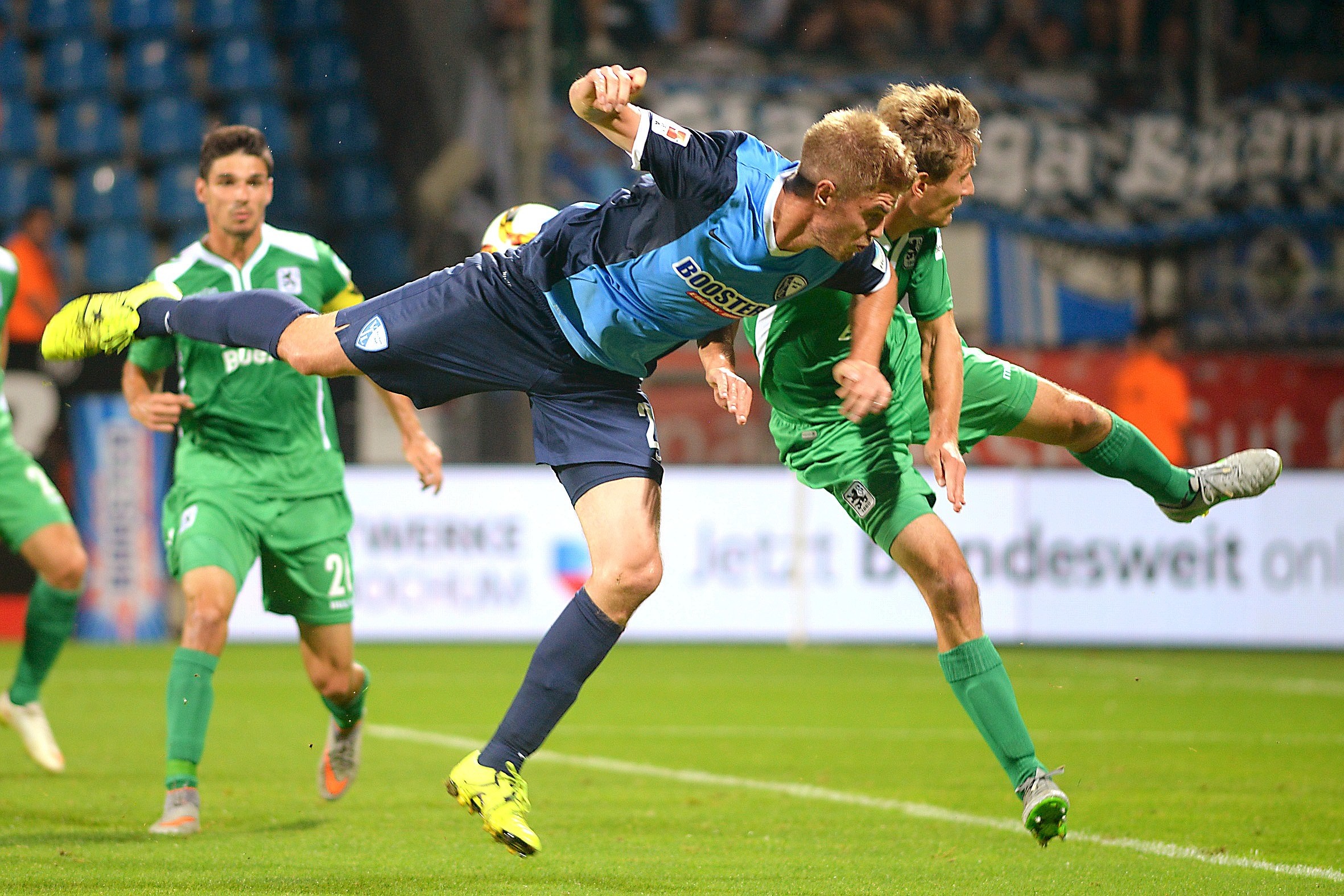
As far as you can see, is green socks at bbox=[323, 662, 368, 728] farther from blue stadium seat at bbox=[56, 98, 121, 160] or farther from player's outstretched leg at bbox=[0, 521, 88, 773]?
blue stadium seat at bbox=[56, 98, 121, 160]

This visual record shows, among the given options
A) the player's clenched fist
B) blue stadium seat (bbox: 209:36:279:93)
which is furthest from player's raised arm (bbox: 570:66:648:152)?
blue stadium seat (bbox: 209:36:279:93)

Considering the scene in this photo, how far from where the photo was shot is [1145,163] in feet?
50.8

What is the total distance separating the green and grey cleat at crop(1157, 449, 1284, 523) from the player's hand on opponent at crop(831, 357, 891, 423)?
5.40ft

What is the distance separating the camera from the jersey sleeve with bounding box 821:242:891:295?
4645 millimetres

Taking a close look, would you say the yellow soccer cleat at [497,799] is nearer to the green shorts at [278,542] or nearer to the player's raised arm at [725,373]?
the player's raised arm at [725,373]

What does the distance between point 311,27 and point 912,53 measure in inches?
246

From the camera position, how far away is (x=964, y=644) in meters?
4.97

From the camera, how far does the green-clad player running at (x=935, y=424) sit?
189 inches

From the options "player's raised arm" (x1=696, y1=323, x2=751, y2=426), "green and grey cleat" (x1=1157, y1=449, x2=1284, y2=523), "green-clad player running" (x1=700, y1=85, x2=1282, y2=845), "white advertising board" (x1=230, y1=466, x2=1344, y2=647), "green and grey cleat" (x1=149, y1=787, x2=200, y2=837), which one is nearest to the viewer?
"player's raised arm" (x1=696, y1=323, x2=751, y2=426)

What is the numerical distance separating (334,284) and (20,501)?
1818mm

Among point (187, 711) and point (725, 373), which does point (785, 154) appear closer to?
point (187, 711)

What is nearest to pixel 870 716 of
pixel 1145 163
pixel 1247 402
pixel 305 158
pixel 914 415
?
pixel 914 415

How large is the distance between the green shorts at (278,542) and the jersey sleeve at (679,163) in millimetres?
2296

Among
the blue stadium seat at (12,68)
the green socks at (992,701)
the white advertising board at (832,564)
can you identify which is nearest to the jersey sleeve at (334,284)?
the green socks at (992,701)
